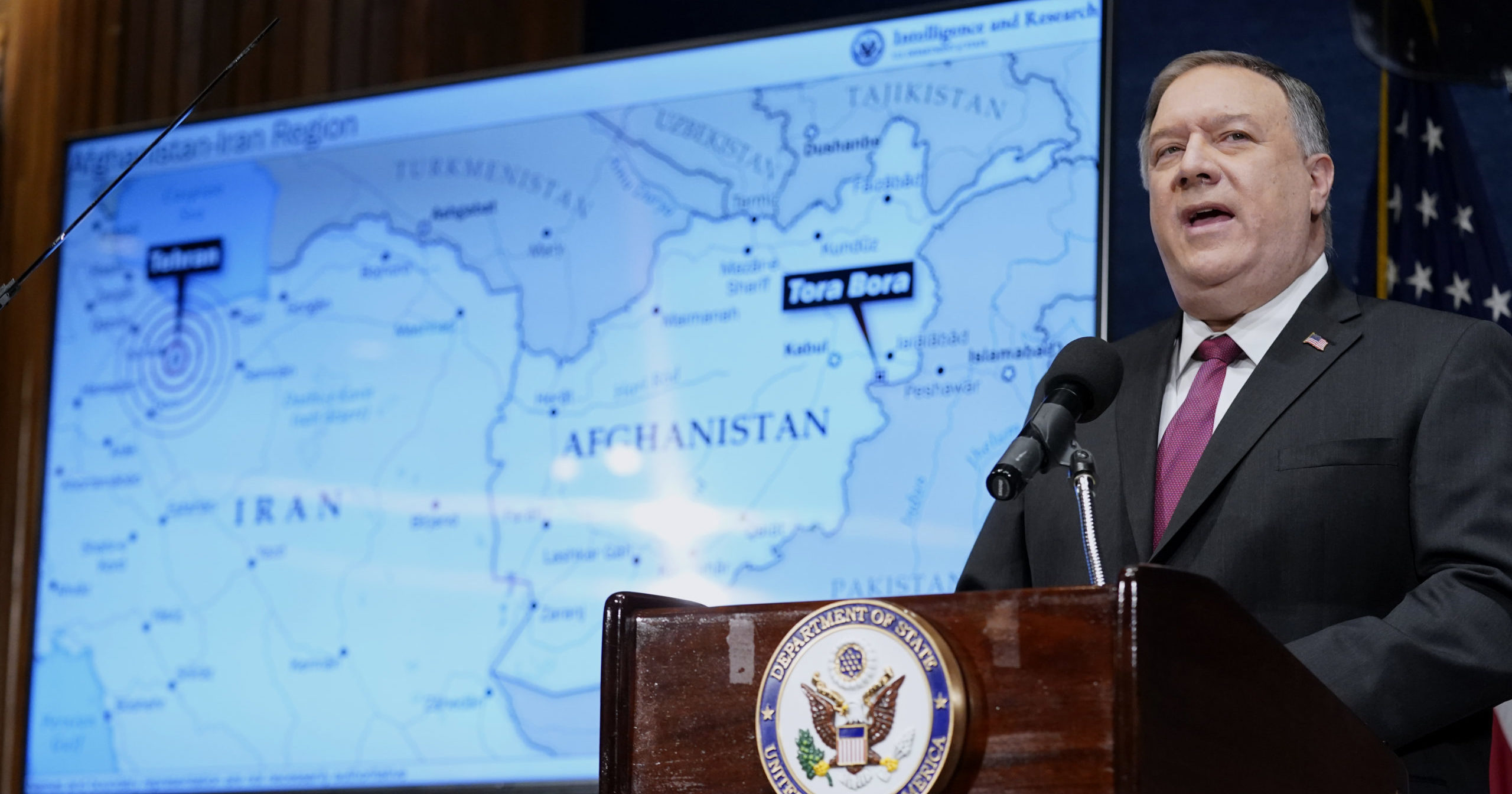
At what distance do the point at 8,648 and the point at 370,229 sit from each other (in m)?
1.33

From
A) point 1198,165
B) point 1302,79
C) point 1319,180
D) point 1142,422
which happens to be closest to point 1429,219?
point 1302,79

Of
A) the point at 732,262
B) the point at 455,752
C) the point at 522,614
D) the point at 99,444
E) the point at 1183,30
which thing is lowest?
the point at 455,752

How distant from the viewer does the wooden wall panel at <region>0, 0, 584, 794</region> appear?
164 inches

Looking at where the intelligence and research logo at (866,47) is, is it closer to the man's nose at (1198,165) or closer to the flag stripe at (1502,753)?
the man's nose at (1198,165)

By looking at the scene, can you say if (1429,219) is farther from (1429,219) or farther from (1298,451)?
(1298,451)

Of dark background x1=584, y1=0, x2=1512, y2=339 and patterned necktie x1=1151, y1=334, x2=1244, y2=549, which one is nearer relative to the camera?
patterned necktie x1=1151, y1=334, x2=1244, y2=549

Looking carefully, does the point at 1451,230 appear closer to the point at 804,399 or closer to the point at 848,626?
the point at 804,399

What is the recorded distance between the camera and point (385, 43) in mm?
4266

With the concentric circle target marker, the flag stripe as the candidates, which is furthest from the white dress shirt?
the concentric circle target marker

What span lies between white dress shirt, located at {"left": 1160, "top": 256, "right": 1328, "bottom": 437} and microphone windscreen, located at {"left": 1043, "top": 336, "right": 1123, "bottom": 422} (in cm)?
47

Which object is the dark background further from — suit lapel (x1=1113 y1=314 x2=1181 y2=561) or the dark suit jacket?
the dark suit jacket

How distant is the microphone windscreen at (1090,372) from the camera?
1648 millimetres

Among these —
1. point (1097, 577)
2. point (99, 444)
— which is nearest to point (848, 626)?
point (1097, 577)

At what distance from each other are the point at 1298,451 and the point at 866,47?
161 cm
